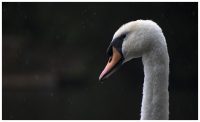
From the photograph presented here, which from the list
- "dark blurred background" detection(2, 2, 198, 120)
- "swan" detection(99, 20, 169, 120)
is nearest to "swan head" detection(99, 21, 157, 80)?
"swan" detection(99, 20, 169, 120)

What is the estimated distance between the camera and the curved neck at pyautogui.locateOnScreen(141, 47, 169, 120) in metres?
2.52

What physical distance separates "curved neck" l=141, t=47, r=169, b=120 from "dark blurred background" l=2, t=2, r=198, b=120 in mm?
8081

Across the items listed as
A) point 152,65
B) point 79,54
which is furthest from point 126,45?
point 79,54

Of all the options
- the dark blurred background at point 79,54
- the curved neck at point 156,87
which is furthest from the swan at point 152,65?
the dark blurred background at point 79,54

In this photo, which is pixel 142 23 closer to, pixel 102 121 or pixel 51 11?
pixel 102 121

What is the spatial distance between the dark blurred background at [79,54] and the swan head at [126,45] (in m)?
7.96

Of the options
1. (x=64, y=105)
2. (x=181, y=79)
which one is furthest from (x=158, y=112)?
(x=181, y=79)

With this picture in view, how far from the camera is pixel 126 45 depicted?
2.63 meters

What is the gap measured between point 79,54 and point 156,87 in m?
10.4

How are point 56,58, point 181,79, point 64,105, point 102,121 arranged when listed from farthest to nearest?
1. point 56,58
2. point 181,79
3. point 64,105
4. point 102,121

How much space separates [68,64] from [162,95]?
33.9 ft

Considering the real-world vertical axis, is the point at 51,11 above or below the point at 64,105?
above

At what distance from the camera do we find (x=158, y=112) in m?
2.52

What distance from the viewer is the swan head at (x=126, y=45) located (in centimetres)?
258
